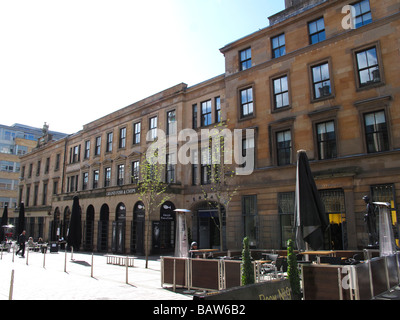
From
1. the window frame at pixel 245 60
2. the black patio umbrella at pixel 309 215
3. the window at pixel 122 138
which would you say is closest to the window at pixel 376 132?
the black patio umbrella at pixel 309 215

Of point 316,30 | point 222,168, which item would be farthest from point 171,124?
point 316,30

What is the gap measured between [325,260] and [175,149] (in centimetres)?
1885

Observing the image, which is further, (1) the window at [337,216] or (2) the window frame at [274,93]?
(2) the window frame at [274,93]

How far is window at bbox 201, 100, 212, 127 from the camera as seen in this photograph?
2652cm

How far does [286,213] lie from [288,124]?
18.3ft

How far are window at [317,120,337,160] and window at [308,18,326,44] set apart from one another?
5540 mm

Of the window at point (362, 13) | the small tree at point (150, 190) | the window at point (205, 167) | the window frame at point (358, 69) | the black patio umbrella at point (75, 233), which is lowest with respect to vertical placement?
the black patio umbrella at point (75, 233)

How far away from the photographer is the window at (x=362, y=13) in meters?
18.2

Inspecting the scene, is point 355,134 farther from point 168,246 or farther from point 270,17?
point 168,246

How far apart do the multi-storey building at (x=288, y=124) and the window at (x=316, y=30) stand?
0.21ft

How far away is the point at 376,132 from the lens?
1708cm

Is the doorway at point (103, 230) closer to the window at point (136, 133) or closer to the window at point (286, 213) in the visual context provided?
the window at point (136, 133)

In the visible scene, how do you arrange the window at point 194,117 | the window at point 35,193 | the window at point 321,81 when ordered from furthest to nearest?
the window at point 35,193
the window at point 194,117
the window at point 321,81

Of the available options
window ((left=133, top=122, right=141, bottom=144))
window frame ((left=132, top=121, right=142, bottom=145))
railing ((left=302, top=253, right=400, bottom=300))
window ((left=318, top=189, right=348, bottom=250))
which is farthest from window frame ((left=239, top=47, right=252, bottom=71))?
railing ((left=302, top=253, right=400, bottom=300))
